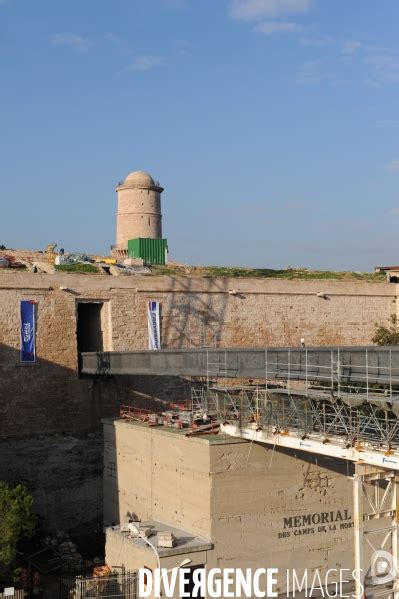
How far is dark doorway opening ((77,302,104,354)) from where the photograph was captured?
25047 mm

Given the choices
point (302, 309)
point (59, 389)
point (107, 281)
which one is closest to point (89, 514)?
point (59, 389)

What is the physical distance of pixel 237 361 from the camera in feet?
59.6

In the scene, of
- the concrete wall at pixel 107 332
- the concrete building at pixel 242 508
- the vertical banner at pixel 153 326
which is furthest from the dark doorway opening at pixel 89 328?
the concrete building at pixel 242 508

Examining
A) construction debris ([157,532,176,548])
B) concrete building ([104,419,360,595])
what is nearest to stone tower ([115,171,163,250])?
concrete building ([104,419,360,595])

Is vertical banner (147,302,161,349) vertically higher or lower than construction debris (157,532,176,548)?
higher

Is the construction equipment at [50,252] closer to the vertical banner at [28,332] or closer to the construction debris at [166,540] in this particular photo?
the vertical banner at [28,332]

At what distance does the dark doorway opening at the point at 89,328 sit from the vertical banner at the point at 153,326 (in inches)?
61.5

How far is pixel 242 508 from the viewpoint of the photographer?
17.1 meters

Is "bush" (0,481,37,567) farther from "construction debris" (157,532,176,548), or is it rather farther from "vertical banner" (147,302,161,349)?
"vertical banner" (147,302,161,349)

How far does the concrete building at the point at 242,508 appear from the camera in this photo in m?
16.8

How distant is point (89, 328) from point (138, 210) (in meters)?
10.6

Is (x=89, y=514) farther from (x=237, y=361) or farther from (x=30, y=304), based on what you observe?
(x=237, y=361)

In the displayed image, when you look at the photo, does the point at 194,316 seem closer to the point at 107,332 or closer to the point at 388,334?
the point at 107,332

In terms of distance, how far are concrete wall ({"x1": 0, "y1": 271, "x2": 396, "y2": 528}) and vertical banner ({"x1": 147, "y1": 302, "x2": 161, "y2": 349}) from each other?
207 millimetres
